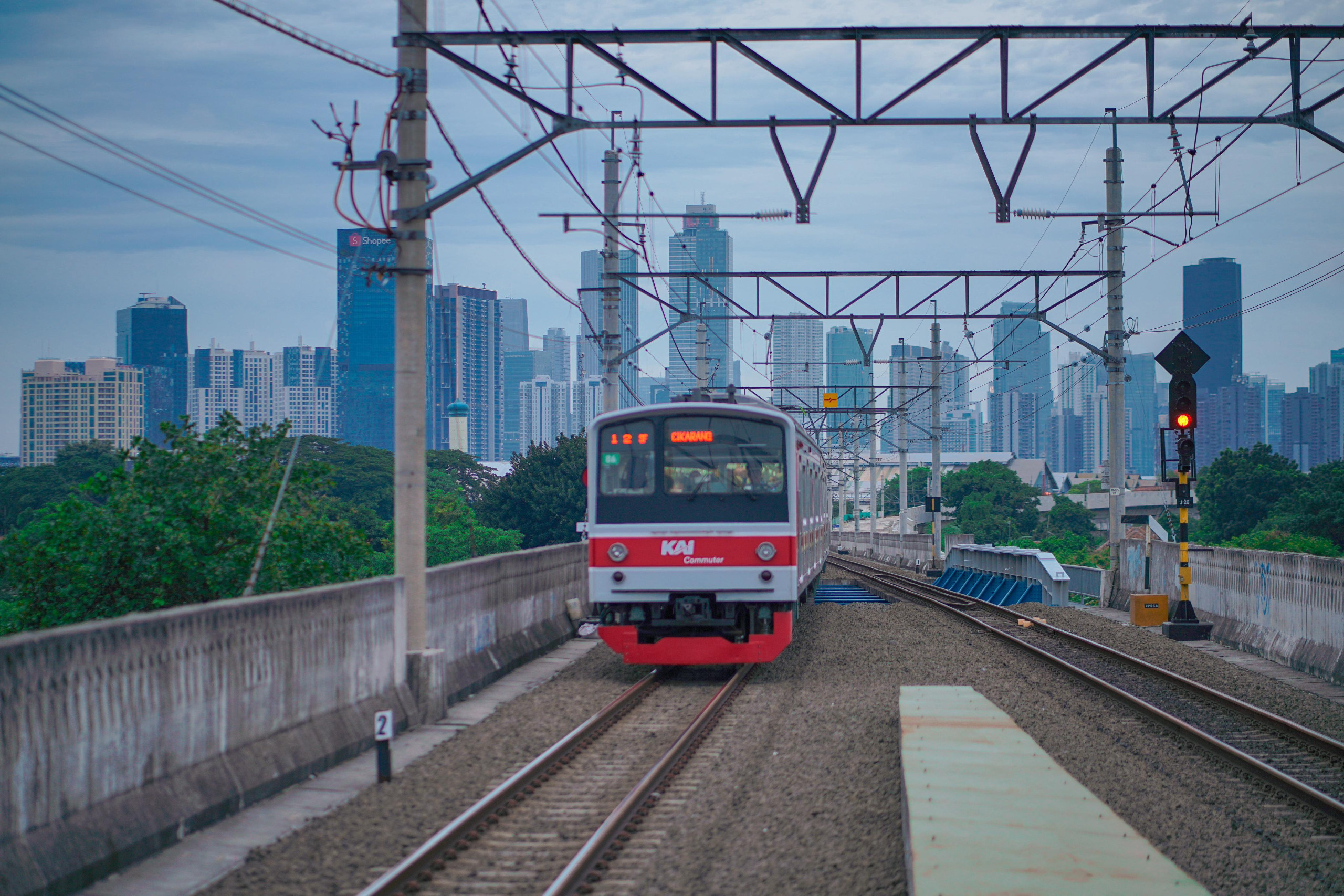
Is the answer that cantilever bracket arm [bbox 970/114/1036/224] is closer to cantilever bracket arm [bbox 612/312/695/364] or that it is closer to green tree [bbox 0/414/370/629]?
cantilever bracket arm [bbox 612/312/695/364]

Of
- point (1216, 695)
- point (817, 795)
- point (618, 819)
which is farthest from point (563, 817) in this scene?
point (1216, 695)

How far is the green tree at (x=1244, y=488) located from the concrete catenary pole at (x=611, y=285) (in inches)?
3028

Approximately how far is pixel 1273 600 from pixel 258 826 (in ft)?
46.1

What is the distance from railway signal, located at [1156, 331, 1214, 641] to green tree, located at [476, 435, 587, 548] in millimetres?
45510

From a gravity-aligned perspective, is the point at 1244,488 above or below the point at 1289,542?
above

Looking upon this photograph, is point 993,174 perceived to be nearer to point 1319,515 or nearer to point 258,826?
point 258,826

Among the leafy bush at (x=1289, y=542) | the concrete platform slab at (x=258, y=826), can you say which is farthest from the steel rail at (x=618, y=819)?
the leafy bush at (x=1289, y=542)

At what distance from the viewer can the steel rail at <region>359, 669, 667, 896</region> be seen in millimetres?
5988

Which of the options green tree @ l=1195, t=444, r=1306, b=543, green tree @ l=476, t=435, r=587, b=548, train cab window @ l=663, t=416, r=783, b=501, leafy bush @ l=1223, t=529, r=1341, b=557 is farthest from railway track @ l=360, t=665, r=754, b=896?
green tree @ l=1195, t=444, r=1306, b=543

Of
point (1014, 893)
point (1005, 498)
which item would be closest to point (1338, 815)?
point (1014, 893)

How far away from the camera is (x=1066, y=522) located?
11981 cm

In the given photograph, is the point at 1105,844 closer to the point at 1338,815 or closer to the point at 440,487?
the point at 1338,815

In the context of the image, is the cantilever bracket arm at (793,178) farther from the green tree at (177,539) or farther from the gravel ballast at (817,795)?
the green tree at (177,539)

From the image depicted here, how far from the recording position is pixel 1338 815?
295 inches
